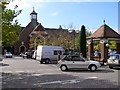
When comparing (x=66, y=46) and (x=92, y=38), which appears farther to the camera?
(x=66, y=46)

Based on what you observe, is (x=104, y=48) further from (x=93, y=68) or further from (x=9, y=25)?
(x=9, y=25)

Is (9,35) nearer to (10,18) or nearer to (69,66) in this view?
(10,18)

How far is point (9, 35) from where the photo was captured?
A: 83.0 ft

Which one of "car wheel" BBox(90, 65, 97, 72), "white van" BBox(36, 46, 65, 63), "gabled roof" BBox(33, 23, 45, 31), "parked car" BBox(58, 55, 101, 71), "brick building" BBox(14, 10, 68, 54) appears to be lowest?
"car wheel" BBox(90, 65, 97, 72)

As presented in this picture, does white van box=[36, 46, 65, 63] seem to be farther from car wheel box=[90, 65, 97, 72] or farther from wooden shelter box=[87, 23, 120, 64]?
car wheel box=[90, 65, 97, 72]

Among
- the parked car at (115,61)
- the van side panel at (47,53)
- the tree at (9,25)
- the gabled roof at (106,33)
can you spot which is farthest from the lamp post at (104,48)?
the tree at (9,25)

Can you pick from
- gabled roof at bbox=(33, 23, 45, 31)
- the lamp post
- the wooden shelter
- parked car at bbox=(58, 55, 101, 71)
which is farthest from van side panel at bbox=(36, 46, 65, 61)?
gabled roof at bbox=(33, 23, 45, 31)

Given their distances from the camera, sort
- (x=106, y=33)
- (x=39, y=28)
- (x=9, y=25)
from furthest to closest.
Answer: (x=39, y=28), (x=106, y=33), (x=9, y=25)

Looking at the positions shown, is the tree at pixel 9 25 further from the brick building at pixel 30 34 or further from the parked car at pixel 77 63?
the brick building at pixel 30 34

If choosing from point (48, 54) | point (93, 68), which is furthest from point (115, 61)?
point (48, 54)

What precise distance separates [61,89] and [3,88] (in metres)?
2.94

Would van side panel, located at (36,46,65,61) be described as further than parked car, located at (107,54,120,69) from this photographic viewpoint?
Yes

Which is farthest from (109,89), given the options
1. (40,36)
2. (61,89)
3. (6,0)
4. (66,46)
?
(40,36)

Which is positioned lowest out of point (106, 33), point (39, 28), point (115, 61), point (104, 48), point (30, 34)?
point (115, 61)
